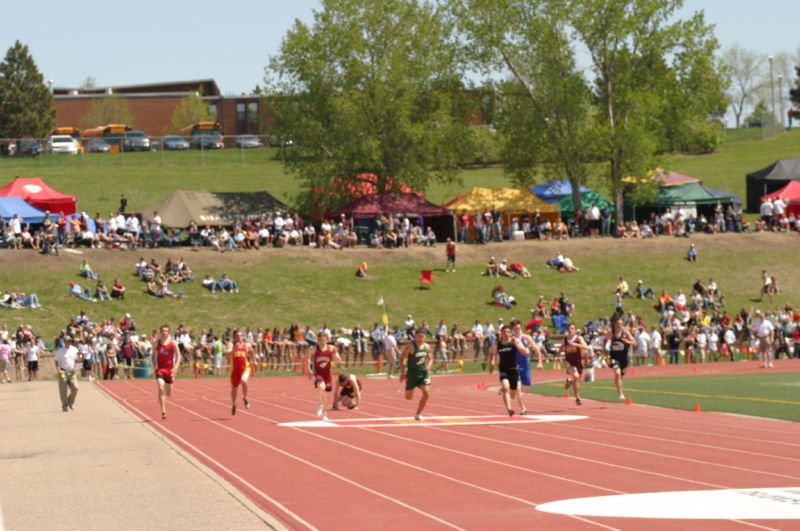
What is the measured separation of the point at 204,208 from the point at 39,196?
23.4ft

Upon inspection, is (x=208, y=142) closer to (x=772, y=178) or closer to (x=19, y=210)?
(x=772, y=178)

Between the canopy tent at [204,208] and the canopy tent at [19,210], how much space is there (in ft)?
16.6

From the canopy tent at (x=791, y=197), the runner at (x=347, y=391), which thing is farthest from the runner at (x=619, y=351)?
the canopy tent at (x=791, y=197)

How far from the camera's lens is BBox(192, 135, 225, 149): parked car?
90.6 meters

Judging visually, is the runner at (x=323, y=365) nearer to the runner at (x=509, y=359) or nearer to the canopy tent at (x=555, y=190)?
the runner at (x=509, y=359)

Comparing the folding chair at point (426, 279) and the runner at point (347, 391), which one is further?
the folding chair at point (426, 279)

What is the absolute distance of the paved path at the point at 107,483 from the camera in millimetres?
12117

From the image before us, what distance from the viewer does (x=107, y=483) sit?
48.6 ft

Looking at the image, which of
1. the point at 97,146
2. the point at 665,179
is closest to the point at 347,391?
the point at 665,179

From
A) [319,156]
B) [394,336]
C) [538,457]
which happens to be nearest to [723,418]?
[538,457]

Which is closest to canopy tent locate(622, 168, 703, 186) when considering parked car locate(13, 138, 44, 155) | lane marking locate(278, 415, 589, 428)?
parked car locate(13, 138, 44, 155)

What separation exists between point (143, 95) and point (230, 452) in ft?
328

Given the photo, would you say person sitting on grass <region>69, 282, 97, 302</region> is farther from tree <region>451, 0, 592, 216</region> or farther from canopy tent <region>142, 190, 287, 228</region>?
tree <region>451, 0, 592, 216</region>

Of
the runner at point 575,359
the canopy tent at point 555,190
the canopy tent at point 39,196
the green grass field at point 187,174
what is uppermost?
the green grass field at point 187,174
